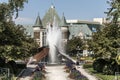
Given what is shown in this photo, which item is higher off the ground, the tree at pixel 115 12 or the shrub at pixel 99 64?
the tree at pixel 115 12

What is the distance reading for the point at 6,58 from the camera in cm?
3906

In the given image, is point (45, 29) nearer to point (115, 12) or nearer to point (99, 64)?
point (99, 64)

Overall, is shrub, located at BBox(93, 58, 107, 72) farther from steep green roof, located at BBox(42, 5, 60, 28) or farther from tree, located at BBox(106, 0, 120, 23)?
steep green roof, located at BBox(42, 5, 60, 28)

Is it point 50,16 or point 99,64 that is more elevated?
point 50,16

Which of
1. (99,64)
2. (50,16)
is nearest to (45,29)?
(50,16)

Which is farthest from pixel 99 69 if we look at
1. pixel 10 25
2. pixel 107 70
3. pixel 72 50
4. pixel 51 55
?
pixel 72 50

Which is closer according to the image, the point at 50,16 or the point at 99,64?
the point at 99,64

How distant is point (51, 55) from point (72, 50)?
25.5m

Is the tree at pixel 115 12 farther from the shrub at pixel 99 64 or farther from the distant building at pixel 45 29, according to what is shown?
the distant building at pixel 45 29

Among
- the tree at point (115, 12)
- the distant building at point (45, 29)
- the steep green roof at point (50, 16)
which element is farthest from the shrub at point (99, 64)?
the steep green roof at point (50, 16)

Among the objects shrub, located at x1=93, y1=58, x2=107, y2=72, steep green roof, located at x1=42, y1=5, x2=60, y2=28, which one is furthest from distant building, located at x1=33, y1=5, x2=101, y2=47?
shrub, located at x1=93, y1=58, x2=107, y2=72

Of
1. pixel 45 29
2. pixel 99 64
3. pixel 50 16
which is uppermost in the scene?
pixel 50 16

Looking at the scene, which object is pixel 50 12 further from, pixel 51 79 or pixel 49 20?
pixel 51 79

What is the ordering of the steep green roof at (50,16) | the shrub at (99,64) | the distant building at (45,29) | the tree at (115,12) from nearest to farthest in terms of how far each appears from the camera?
1. the tree at (115,12)
2. the shrub at (99,64)
3. the distant building at (45,29)
4. the steep green roof at (50,16)
